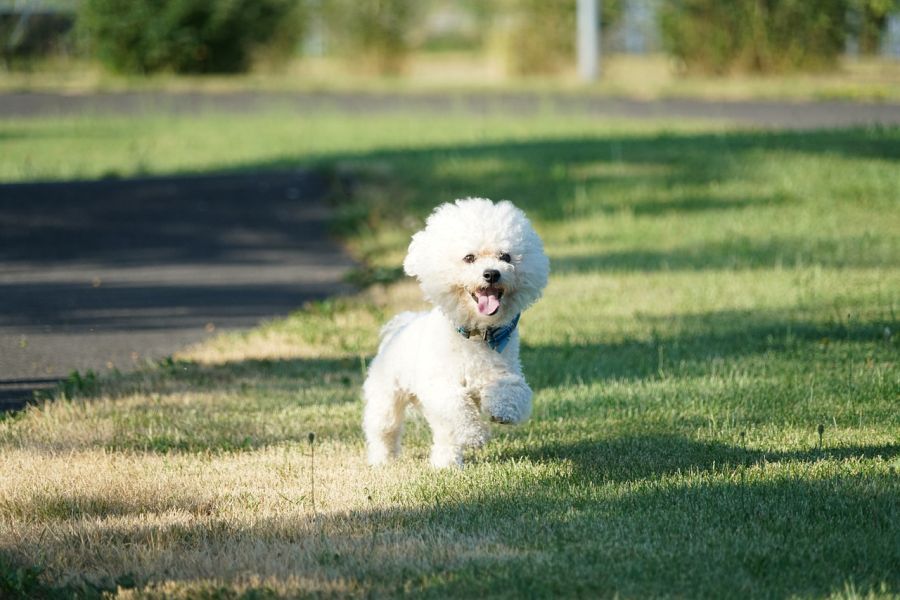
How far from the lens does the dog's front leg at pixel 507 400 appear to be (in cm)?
564

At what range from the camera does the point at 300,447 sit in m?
6.49

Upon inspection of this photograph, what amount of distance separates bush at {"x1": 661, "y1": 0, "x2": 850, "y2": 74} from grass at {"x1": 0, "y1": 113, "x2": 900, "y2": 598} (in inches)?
639

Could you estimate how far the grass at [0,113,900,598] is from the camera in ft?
15.3

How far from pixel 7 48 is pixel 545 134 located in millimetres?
20487

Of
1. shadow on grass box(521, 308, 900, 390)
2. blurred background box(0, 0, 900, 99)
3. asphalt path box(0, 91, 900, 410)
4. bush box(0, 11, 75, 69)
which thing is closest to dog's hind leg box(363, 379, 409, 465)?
shadow on grass box(521, 308, 900, 390)

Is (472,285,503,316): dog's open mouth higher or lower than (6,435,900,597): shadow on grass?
higher

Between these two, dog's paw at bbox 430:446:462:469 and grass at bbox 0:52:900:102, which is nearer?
dog's paw at bbox 430:446:462:469

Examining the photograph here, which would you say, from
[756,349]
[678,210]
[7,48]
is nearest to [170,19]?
[7,48]

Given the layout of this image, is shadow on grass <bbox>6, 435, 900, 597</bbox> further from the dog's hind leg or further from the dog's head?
the dog's head

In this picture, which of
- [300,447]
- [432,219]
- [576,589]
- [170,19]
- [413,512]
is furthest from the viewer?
[170,19]

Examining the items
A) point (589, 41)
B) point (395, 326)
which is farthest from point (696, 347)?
point (589, 41)

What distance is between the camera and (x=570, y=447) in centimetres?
644

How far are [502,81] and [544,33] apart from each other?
2.34 m

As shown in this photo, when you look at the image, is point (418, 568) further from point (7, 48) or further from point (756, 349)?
point (7, 48)
